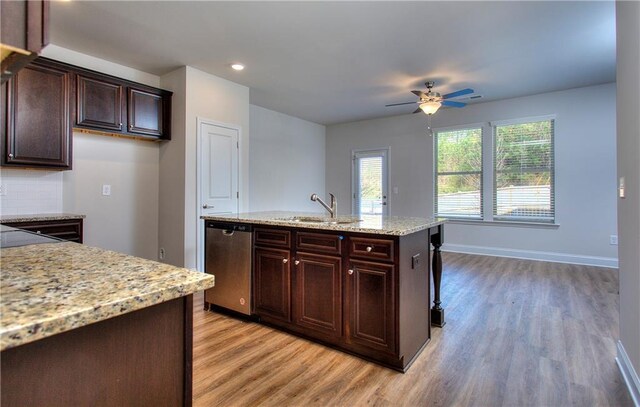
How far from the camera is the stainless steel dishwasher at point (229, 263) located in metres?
2.76

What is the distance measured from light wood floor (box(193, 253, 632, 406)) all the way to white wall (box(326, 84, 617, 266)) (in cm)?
201

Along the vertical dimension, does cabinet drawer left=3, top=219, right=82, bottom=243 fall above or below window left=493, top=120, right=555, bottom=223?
below

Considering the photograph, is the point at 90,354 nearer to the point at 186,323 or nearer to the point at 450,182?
the point at 186,323

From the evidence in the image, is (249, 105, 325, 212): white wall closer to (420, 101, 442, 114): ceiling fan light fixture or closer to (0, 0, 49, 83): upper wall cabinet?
(420, 101, 442, 114): ceiling fan light fixture

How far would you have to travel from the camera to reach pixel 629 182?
6.08 ft

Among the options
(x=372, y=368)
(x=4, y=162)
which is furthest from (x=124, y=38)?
(x=372, y=368)

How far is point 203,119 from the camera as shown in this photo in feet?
13.4

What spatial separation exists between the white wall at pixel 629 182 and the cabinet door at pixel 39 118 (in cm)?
440

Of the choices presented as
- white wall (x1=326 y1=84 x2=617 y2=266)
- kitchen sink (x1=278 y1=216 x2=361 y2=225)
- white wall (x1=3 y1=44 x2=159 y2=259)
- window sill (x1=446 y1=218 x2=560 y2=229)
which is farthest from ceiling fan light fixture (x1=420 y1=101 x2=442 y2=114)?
white wall (x1=3 y1=44 x2=159 y2=259)

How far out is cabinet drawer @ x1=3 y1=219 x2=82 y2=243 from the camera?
283 centimetres

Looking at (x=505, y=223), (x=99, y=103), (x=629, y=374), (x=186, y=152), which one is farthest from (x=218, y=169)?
(x=505, y=223)

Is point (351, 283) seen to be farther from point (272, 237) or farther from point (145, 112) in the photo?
point (145, 112)

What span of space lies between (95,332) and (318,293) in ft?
5.73

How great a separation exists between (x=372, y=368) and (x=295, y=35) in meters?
2.95
